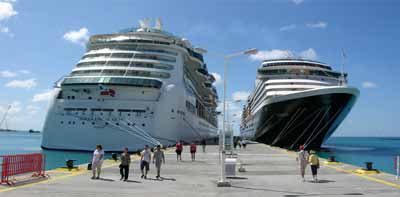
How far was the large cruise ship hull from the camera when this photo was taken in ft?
144

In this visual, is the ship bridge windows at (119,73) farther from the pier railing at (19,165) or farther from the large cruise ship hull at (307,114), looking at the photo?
the pier railing at (19,165)

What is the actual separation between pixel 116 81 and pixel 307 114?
72.7 feet

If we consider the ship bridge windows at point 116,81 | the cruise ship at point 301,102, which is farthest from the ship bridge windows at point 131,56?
the cruise ship at point 301,102

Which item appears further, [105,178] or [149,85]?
[149,85]

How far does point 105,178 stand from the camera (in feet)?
51.0

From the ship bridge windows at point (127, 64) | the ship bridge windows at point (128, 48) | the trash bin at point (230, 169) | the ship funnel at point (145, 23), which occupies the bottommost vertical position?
the trash bin at point (230, 169)

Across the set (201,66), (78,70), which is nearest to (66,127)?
(78,70)

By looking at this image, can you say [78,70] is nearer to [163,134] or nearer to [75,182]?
[163,134]

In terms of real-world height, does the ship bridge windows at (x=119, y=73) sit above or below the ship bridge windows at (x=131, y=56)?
below

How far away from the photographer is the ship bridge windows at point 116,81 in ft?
125

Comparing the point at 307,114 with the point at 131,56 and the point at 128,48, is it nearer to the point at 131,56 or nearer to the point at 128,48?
the point at 131,56

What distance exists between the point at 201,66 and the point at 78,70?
1083 inches

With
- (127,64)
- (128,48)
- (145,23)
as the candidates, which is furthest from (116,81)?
(145,23)

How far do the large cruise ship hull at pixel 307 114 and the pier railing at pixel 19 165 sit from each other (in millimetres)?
34374
